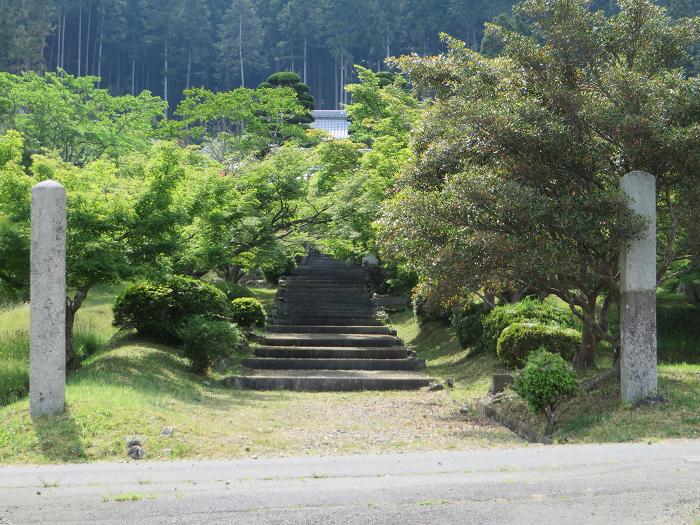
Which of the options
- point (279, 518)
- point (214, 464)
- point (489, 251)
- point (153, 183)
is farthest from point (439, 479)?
point (153, 183)

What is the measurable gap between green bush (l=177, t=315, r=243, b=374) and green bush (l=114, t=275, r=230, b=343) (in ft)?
3.80

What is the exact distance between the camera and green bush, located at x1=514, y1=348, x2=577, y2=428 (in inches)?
399

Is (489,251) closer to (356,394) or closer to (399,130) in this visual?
(356,394)

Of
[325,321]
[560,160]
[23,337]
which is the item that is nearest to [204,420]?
[560,160]

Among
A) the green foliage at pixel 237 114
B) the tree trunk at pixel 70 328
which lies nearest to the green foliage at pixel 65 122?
the green foliage at pixel 237 114

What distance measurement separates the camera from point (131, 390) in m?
12.2

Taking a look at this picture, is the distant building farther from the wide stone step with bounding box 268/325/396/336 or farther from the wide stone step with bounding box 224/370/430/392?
the wide stone step with bounding box 224/370/430/392

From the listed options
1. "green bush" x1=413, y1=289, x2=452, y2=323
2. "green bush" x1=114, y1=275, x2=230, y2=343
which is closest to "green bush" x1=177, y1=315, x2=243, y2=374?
"green bush" x1=114, y1=275, x2=230, y2=343

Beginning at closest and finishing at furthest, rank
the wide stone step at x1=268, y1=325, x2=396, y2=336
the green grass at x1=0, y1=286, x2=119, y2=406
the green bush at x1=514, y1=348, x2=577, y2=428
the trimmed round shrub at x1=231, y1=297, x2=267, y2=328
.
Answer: the green bush at x1=514, y1=348, x2=577, y2=428, the green grass at x1=0, y1=286, x2=119, y2=406, the trimmed round shrub at x1=231, y1=297, x2=267, y2=328, the wide stone step at x1=268, y1=325, x2=396, y2=336

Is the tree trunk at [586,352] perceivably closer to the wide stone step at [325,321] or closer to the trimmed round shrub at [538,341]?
the trimmed round shrub at [538,341]

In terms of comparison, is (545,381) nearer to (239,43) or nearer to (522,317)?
(522,317)

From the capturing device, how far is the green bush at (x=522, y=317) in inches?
621

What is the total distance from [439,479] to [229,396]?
775 centimetres

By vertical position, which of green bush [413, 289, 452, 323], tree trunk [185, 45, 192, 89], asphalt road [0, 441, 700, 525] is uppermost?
tree trunk [185, 45, 192, 89]
